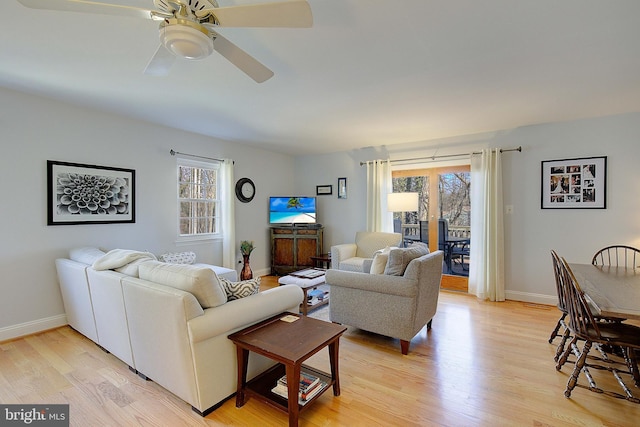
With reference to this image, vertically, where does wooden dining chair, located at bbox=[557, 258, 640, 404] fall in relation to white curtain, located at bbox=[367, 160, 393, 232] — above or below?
below

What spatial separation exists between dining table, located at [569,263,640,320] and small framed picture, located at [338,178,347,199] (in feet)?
11.6

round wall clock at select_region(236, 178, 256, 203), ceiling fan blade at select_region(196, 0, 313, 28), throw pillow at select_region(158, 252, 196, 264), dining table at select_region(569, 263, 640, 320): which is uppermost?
ceiling fan blade at select_region(196, 0, 313, 28)

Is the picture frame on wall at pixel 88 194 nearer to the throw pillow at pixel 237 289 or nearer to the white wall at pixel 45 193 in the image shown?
the white wall at pixel 45 193

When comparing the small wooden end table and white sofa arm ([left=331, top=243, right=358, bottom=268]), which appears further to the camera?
white sofa arm ([left=331, top=243, right=358, bottom=268])

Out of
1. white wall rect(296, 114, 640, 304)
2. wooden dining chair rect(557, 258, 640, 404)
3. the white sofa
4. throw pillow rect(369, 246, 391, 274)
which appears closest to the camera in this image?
the white sofa

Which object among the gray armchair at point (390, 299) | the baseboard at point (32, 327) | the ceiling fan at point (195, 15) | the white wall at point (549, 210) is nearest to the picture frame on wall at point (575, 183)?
the white wall at point (549, 210)

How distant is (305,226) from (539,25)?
430 centimetres

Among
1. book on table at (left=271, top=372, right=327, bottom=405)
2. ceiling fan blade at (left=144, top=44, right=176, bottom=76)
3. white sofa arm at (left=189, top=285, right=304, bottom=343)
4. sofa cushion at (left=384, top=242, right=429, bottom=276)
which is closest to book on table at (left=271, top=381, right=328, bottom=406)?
book on table at (left=271, top=372, right=327, bottom=405)

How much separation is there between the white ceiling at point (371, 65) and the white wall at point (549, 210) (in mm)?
264

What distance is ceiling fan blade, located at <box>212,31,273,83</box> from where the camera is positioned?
5.29ft

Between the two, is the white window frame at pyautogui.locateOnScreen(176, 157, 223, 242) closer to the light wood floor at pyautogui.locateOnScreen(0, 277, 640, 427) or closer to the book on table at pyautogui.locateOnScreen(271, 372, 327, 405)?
the light wood floor at pyautogui.locateOnScreen(0, 277, 640, 427)

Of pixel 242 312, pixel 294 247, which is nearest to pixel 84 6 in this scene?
pixel 242 312

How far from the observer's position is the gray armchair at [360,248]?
451 centimetres

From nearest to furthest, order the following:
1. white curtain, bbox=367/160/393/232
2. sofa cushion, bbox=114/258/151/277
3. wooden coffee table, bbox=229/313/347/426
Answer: wooden coffee table, bbox=229/313/347/426
sofa cushion, bbox=114/258/151/277
white curtain, bbox=367/160/393/232
